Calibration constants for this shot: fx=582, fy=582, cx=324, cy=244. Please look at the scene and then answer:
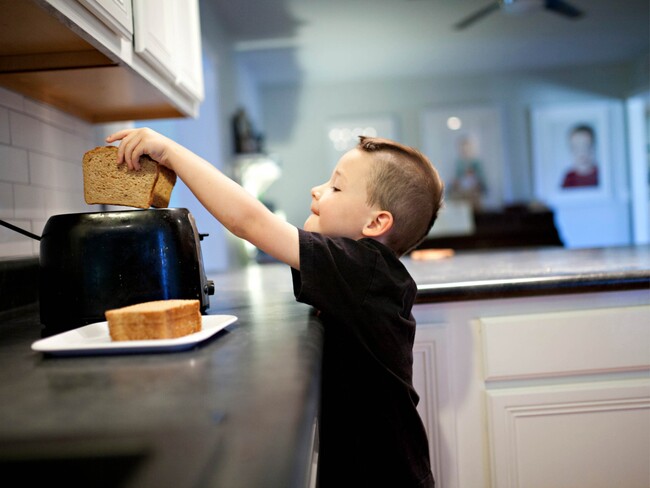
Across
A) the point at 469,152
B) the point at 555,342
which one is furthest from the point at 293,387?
the point at 469,152

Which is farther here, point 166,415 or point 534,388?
point 534,388

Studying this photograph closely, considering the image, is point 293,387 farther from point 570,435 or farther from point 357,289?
point 570,435

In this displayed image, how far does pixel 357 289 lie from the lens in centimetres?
81

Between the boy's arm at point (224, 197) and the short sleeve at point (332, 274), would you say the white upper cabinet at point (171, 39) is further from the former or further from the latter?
the short sleeve at point (332, 274)

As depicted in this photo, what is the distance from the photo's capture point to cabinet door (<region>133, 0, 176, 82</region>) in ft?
3.88

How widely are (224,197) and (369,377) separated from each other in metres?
0.36

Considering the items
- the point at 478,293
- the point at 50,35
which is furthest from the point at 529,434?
the point at 50,35

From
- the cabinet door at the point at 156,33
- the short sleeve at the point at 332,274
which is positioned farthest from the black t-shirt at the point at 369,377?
the cabinet door at the point at 156,33

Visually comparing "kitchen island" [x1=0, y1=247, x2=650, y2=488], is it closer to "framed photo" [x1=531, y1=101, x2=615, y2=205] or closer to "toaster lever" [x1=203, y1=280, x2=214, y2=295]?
"toaster lever" [x1=203, y1=280, x2=214, y2=295]

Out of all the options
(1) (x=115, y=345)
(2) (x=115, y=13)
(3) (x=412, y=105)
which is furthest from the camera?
(3) (x=412, y=105)

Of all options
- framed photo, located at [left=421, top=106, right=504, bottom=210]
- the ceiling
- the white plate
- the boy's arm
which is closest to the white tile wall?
the boy's arm

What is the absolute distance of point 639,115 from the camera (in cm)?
637

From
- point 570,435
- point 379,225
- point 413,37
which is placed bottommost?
point 570,435

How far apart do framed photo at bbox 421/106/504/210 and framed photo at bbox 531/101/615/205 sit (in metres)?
0.45
